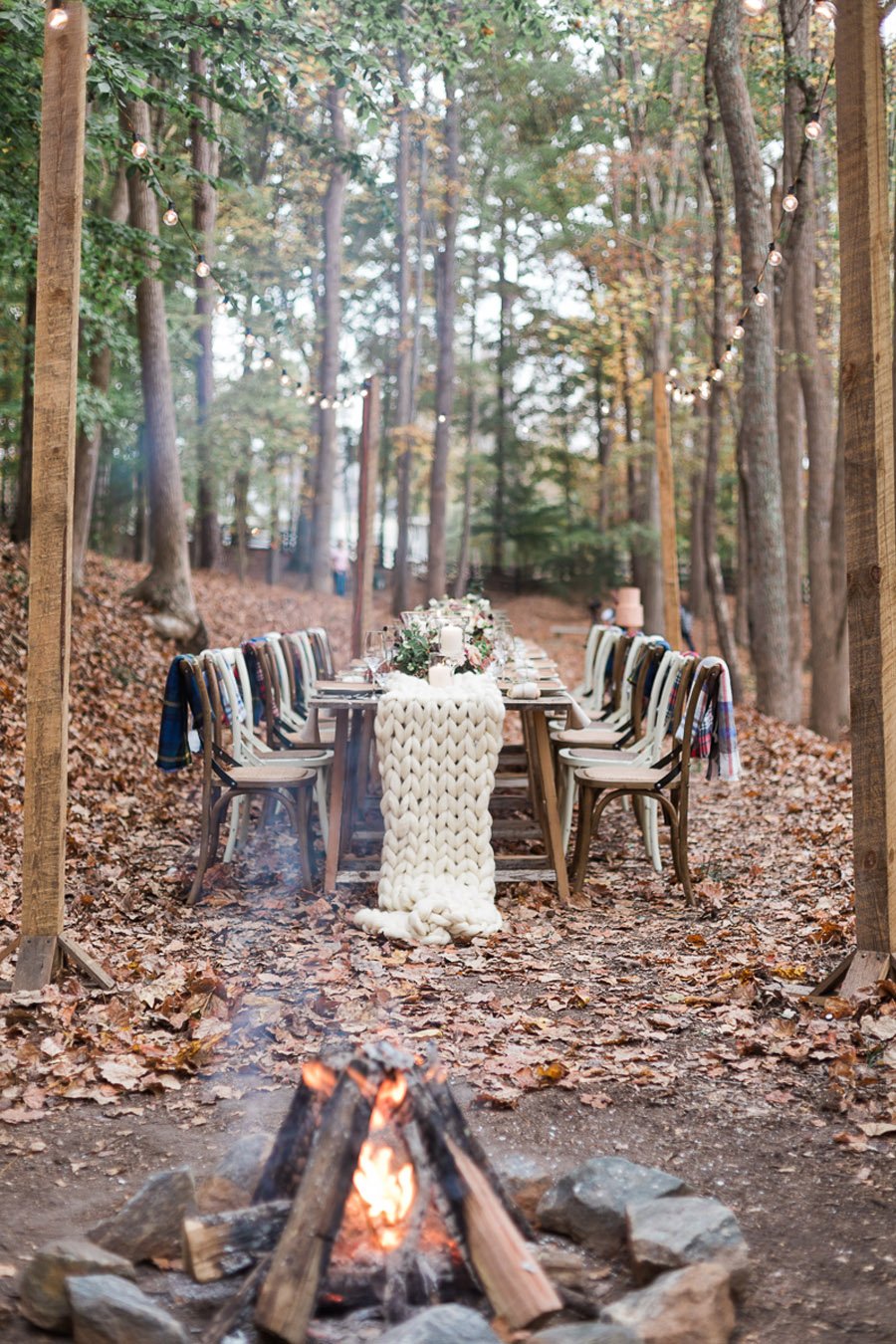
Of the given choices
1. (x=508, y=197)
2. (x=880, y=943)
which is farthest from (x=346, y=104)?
(x=508, y=197)

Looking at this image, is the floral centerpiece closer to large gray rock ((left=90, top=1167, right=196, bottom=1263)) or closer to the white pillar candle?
the white pillar candle

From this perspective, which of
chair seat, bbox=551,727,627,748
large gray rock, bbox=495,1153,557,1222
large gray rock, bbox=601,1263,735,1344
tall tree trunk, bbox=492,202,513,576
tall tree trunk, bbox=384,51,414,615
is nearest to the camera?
large gray rock, bbox=601,1263,735,1344

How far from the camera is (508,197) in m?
28.2

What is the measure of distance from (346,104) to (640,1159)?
9.90m

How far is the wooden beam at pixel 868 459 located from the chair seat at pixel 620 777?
78.9 inches

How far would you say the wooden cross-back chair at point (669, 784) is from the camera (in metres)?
6.53

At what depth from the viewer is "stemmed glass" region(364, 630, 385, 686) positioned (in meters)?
7.29

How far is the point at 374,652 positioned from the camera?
25.4ft

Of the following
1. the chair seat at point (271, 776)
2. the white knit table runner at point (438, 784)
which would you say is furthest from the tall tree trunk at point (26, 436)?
the white knit table runner at point (438, 784)

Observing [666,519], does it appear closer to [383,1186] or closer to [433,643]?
[433,643]

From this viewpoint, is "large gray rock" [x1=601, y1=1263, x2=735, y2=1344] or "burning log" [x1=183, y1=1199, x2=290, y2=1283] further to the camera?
"burning log" [x1=183, y1=1199, x2=290, y2=1283]

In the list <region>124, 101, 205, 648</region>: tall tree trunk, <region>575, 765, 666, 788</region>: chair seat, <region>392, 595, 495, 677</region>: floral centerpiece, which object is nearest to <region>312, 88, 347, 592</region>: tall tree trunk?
<region>124, 101, 205, 648</region>: tall tree trunk

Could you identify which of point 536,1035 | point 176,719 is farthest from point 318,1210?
point 176,719

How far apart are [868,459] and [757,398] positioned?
335 inches
